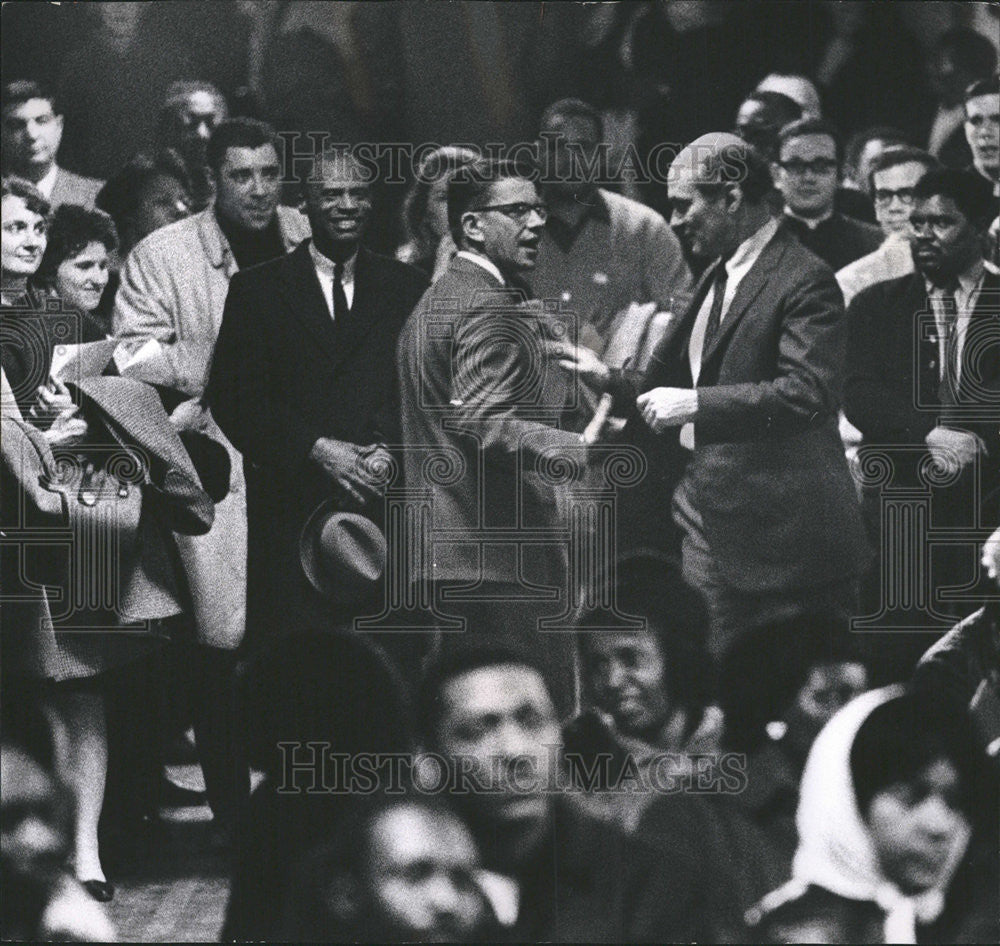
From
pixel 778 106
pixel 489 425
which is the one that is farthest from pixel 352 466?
pixel 778 106

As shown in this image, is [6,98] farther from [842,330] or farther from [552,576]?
[842,330]

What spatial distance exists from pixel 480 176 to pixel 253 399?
48.9 inches

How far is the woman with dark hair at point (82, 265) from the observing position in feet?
17.1

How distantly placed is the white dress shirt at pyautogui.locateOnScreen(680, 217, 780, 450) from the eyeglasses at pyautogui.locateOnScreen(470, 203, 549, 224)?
2.36 feet

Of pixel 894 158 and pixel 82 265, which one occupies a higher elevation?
pixel 894 158

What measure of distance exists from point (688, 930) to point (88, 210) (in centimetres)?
367

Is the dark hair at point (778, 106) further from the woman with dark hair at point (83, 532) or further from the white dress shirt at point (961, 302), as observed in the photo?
the woman with dark hair at point (83, 532)

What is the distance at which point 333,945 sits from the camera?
5133 millimetres

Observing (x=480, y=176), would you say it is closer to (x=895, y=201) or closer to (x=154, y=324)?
(x=154, y=324)

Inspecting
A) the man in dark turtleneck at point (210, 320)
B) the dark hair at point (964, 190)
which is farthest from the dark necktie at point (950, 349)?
the man in dark turtleneck at point (210, 320)

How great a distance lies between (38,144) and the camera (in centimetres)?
521

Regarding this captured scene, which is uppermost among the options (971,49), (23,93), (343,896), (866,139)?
(971,49)

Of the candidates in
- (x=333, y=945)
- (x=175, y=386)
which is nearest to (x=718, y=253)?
(x=175, y=386)

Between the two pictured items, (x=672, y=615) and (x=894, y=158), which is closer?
(x=672, y=615)
